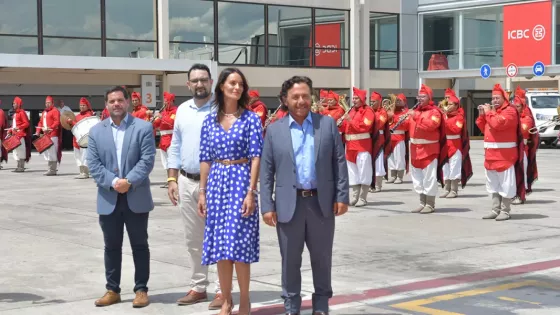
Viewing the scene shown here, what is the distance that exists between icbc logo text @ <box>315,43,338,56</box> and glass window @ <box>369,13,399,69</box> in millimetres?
2128

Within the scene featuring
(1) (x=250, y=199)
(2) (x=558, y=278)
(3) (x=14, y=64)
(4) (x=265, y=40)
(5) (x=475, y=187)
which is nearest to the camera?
(1) (x=250, y=199)

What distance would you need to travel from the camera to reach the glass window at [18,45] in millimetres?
32500

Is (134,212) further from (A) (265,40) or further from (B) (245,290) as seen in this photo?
(A) (265,40)

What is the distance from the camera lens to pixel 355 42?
131 ft

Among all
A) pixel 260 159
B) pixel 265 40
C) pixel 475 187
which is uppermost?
pixel 265 40

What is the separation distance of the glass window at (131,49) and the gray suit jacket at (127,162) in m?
27.5

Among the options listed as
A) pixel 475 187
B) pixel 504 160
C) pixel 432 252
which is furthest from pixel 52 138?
pixel 432 252

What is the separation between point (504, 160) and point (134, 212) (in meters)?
6.89

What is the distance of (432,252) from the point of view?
10.0m

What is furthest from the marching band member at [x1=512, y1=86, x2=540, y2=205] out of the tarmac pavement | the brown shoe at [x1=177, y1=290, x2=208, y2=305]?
the brown shoe at [x1=177, y1=290, x2=208, y2=305]

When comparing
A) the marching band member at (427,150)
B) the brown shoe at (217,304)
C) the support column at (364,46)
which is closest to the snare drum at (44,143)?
the marching band member at (427,150)

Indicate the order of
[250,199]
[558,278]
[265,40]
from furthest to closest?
[265,40]
[558,278]
[250,199]

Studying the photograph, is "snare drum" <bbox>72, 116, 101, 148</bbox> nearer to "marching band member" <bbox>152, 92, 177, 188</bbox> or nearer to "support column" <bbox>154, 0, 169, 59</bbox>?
"marching band member" <bbox>152, 92, 177, 188</bbox>

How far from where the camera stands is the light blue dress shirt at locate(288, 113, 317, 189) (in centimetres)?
665
